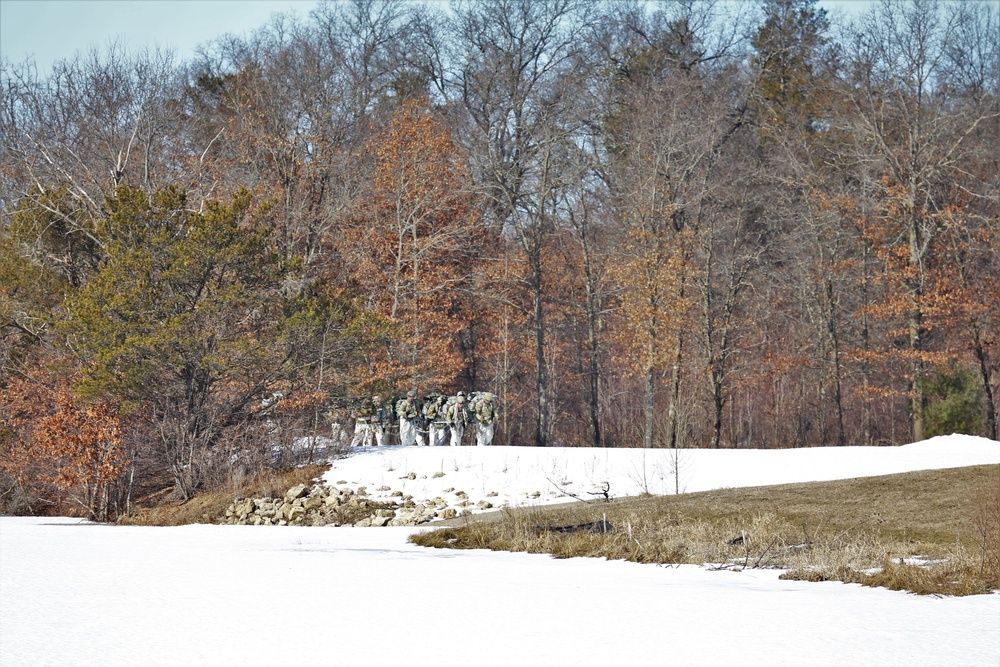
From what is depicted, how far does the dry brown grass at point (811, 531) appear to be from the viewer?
10.1 metres

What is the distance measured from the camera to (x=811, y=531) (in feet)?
42.8

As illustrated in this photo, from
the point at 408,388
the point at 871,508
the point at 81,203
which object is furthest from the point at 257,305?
the point at 871,508

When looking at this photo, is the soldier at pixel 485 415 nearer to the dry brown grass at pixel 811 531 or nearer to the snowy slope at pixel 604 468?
the snowy slope at pixel 604 468

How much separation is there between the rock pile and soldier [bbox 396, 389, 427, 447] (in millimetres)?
6722

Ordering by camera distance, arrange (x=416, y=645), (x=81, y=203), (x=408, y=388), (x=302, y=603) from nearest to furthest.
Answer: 1. (x=416, y=645)
2. (x=302, y=603)
3. (x=81, y=203)
4. (x=408, y=388)

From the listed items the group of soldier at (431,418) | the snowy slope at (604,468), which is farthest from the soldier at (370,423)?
the snowy slope at (604,468)

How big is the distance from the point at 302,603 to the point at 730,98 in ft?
107

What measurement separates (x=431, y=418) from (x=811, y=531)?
15389 mm

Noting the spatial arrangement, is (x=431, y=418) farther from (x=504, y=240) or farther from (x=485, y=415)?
(x=504, y=240)

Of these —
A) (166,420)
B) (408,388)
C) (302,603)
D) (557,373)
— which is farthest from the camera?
(557,373)

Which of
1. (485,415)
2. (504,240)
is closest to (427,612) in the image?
(485,415)

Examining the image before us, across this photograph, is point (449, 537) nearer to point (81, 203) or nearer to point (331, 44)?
point (81, 203)

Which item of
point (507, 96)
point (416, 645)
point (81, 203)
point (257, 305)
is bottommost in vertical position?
point (416, 645)

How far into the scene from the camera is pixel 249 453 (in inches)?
882
